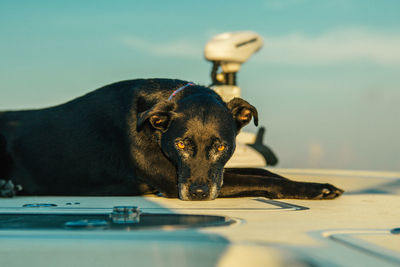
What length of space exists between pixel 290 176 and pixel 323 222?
272 centimetres

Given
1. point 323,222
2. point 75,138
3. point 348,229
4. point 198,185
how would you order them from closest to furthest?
point 348,229 < point 323,222 < point 198,185 < point 75,138

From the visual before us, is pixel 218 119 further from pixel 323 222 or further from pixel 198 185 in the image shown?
pixel 323 222

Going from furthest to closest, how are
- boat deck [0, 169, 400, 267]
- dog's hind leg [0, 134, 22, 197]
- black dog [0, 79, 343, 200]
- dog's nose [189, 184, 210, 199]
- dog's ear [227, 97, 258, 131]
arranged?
dog's hind leg [0, 134, 22, 197] < dog's ear [227, 97, 258, 131] < black dog [0, 79, 343, 200] < dog's nose [189, 184, 210, 199] < boat deck [0, 169, 400, 267]

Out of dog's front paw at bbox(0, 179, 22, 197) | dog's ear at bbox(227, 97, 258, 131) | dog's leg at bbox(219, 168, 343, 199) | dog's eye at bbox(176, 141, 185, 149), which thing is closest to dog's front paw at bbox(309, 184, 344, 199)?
dog's leg at bbox(219, 168, 343, 199)

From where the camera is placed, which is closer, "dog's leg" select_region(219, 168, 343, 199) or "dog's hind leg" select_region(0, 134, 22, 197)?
"dog's leg" select_region(219, 168, 343, 199)

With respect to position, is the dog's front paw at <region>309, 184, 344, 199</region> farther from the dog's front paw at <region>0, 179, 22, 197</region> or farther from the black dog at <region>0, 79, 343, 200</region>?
the dog's front paw at <region>0, 179, 22, 197</region>

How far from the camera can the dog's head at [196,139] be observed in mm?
3082

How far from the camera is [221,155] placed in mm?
3143

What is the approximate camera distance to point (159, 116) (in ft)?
10.5

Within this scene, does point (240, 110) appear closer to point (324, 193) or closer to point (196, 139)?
point (196, 139)

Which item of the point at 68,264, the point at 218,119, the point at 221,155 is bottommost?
the point at 68,264

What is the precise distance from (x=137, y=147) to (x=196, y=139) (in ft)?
1.71

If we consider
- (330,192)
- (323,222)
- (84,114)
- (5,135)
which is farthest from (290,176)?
(323,222)

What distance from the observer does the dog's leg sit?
3188mm
